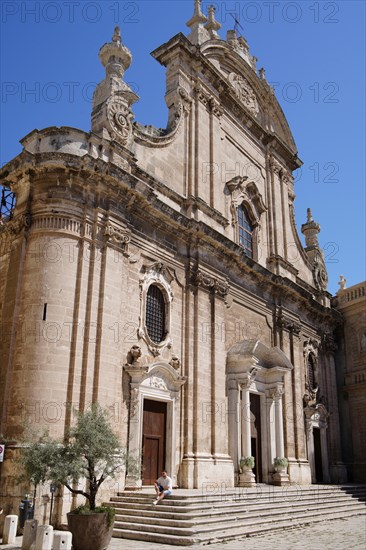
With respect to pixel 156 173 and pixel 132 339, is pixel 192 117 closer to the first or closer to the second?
pixel 156 173

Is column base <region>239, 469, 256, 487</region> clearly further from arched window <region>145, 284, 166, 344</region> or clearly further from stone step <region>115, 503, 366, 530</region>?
arched window <region>145, 284, 166, 344</region>

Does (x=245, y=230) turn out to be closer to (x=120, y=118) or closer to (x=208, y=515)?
(x=120, y=118)

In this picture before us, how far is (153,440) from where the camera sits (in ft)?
53.7

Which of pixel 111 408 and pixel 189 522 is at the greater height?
pixel 111 408

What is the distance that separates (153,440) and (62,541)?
714cm

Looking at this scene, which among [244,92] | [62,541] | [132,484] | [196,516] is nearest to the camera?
[62,541]

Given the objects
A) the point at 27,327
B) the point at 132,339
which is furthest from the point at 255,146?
the point at 27,327

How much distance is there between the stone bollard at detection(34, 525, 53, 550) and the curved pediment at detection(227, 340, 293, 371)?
449 inches

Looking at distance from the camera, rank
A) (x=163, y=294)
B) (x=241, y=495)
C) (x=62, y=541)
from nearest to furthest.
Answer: (x=62, y=541)
(x=241, y=495)
(x=163, y=294)

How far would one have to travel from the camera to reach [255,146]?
2672 cm

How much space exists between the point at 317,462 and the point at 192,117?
17.0 metres

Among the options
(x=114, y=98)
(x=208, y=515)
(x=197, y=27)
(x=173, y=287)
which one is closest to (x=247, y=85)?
(x=197, y=27)

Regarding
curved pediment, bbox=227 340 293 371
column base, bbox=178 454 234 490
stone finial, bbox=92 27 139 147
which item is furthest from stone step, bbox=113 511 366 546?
stone finial, bbox=92 27 139 147

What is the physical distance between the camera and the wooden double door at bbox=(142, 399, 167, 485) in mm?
15898
